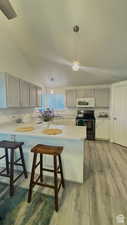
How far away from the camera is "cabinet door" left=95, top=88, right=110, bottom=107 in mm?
4422

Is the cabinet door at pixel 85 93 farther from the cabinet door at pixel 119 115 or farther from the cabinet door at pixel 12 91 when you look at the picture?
the cabinet door at pixel 12 91

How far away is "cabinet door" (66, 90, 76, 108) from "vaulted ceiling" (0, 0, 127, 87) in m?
0.94

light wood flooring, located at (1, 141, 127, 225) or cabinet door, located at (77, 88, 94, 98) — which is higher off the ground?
cabinet door, located at (77, 88, 94, 98)

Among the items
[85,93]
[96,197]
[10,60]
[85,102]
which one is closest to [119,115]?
[85,102]

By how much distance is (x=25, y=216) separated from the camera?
4.40 ft

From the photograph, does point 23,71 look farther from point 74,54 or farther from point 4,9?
point 4,9

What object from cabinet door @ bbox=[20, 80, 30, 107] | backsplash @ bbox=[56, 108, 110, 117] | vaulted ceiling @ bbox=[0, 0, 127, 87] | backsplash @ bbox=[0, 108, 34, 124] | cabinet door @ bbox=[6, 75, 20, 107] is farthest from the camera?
backsplash @ bbox=[56, 108, 110, 117]

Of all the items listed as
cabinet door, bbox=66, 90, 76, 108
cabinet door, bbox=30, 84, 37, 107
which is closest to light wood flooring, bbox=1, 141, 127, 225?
cabinet door, bbox=30, 84, 37, 107

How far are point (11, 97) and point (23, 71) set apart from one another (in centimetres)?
133

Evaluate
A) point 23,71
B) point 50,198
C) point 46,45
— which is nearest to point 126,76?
point 46,45

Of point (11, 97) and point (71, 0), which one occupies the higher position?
point (71, 0)

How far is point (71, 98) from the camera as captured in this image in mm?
4812

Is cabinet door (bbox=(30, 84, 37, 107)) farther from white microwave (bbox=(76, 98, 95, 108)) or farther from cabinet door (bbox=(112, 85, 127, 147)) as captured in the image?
cabinet door (bbox=(112, 85, 127, 147))

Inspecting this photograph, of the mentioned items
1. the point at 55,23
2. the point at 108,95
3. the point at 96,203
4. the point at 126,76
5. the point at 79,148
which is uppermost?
the point at 55,23
